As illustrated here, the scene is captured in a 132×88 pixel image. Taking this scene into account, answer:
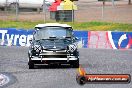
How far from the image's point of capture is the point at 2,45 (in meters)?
30.2

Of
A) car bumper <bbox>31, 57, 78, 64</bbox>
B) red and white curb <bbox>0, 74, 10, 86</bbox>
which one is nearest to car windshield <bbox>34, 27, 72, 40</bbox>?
car bumper <bbox>31, 57, 78, 64</bbox>

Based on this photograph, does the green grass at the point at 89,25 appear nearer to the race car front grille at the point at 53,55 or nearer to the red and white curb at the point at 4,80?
the race car front grille at the point at 53,55

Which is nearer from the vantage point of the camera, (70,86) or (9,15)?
(70,86)

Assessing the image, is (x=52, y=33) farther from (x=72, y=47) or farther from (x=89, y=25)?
(x=89, y=25)

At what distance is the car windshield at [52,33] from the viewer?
58.1 ft

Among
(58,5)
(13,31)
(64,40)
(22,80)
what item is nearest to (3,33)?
(13,31)

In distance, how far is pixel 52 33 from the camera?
17.9m

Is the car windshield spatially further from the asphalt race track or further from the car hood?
the asphalt race track

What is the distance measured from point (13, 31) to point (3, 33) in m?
0.68

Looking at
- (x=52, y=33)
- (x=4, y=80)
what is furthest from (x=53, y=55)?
(x=4, y=80)

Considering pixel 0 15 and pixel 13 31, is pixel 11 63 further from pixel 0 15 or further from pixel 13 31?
pixel 0 15

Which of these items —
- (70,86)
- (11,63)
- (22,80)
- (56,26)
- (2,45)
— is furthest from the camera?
(2,45)

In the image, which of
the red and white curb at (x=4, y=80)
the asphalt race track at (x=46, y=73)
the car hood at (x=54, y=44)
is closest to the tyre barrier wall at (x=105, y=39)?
the asphalt race track at (x=46, y=73)

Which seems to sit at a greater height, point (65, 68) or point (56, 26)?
point (56, 26)
